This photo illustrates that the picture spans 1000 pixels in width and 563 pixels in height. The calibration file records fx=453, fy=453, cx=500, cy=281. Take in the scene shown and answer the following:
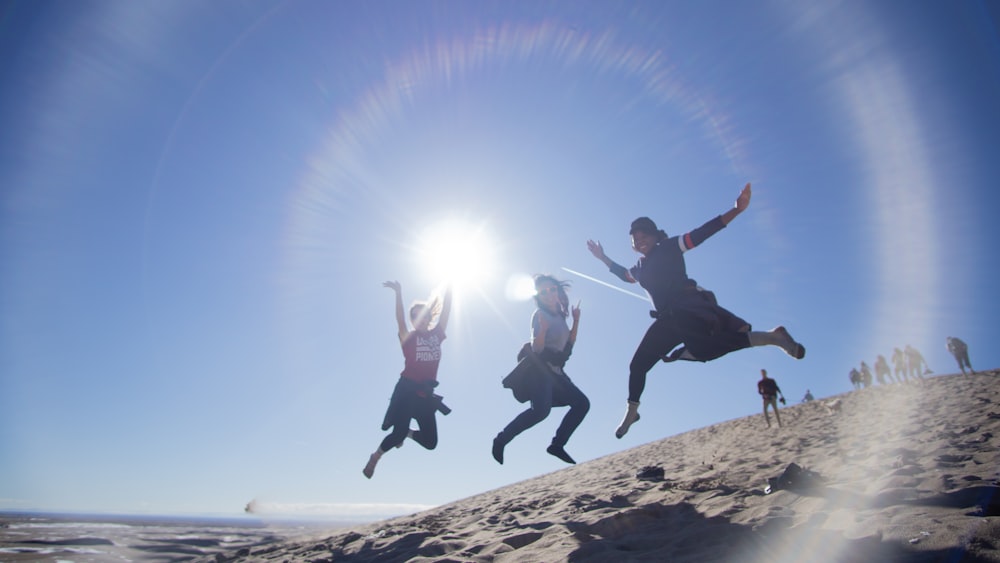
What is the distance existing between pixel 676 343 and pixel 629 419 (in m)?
0.97

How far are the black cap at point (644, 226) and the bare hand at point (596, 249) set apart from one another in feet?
1.61

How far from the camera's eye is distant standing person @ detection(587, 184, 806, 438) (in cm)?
409

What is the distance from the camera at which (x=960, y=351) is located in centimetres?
1470

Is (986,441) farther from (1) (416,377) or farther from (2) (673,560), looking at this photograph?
(1) (416,377)

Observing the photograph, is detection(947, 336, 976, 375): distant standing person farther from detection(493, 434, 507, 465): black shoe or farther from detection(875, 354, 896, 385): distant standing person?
detection(493, 434, 507, 465): black shoe

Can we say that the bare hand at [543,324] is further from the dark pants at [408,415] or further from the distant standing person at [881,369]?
the distant standing person at [881,369]

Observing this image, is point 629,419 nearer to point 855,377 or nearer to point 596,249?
point 596,249

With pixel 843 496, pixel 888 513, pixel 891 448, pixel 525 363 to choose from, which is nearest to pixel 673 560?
pixel 888 513

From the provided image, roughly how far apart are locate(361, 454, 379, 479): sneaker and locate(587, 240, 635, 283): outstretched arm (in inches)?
156

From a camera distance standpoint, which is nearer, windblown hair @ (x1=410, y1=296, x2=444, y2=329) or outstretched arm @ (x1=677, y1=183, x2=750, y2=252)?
outstretched arm @ (x1=677, y1=183, x2=750, y2=252)

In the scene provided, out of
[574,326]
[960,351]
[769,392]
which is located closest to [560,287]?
[574,326]

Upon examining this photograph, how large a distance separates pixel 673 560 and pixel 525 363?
2981mm

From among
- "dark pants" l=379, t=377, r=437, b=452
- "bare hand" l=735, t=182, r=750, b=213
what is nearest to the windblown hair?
"dark pants" l=379, t=377, r=437, b=452

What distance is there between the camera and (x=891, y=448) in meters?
4.61
